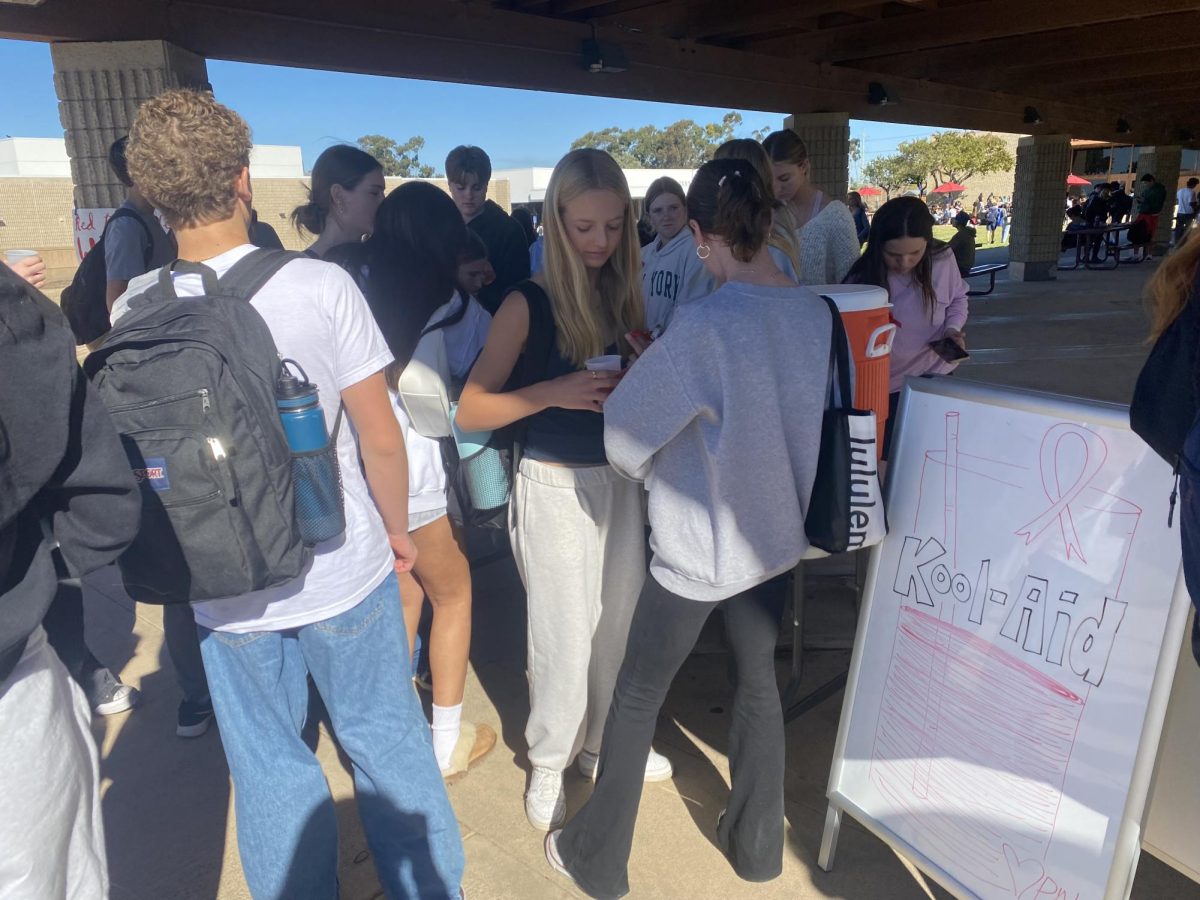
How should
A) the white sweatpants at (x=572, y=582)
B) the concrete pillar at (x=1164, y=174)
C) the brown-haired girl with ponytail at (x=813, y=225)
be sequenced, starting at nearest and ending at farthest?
the white sweatpants at (x=572, y=582) < the brown-haired girl with ponytail at (x=813, y=225) < the concrete pillar at (x=1164, y=174)

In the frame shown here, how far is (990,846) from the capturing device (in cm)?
180

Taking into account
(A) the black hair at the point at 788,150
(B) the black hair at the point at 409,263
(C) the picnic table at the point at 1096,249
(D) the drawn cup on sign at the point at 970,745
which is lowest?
(C) the picnic table at the point at 1096,249

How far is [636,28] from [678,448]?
620 centimetres

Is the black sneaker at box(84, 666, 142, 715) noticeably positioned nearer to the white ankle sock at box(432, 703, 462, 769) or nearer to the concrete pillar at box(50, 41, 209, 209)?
the white ankle sock at box(432, 703, 462, 769)

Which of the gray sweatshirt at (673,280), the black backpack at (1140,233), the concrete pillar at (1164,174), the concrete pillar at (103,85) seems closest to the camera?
the gray sweatshirt at (673,280)

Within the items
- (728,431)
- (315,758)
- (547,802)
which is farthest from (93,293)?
(728,431)

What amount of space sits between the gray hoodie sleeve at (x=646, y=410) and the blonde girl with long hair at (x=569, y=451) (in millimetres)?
171

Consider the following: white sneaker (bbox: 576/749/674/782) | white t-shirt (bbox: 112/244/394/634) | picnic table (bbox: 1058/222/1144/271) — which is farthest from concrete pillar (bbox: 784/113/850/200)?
picnic table (bbox: 1058/222/1144/271)

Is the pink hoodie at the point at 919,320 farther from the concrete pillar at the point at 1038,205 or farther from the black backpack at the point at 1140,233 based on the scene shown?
the black backpack at the point at 1140,233

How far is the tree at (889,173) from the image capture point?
193 ft

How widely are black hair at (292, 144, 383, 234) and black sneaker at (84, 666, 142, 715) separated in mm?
1851

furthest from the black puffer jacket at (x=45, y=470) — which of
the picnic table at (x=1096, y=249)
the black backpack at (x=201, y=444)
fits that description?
the picnic table at (x=1096, y=249)

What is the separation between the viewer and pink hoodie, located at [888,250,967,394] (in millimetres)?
3330

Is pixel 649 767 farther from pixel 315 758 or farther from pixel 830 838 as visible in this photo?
pixel 315 758
